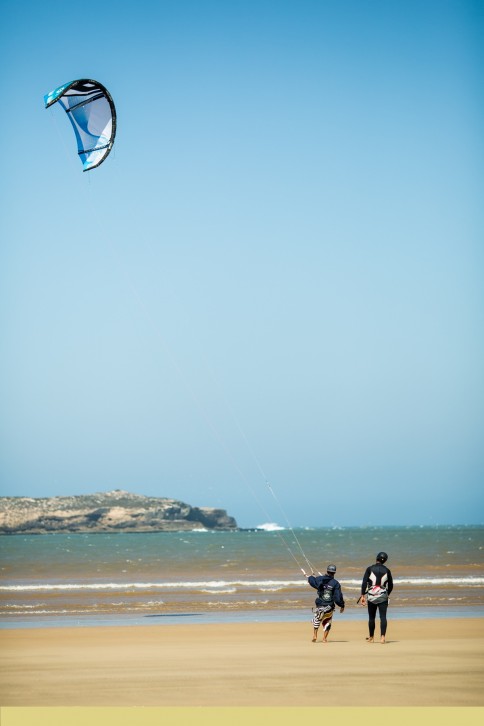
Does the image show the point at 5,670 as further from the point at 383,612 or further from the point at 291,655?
the point at 383,612

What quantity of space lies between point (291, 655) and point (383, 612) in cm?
177

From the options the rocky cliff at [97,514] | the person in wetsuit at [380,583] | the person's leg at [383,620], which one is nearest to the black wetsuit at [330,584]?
the person in wetsuit at [380,583]

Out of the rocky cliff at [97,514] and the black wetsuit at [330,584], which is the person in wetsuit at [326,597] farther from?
the rocky cliff at [97,514]

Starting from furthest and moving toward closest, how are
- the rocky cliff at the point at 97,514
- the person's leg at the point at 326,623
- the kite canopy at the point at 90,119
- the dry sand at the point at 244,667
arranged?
the rocky cliff at the point at 97,514 < the kite canopy at the point at 90,119 < the person's leg at the point at 326,623 < the dry sand at the point at 244,667

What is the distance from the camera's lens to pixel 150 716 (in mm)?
9227

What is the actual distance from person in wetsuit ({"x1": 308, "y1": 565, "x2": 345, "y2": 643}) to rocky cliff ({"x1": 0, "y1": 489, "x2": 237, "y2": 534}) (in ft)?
526

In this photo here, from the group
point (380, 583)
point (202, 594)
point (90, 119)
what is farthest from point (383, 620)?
point (202, 594)

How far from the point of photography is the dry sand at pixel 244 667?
10367 mm

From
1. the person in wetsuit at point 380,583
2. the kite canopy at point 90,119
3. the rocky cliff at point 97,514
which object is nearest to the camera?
the person in wetsuit at point 380,583

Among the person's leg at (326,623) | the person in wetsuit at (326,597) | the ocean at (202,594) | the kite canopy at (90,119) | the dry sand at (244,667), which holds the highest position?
the kite canopy at (90,119)

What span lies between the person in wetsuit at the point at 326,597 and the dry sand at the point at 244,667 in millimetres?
354

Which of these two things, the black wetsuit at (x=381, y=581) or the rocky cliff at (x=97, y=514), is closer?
the black wetsuit at (x=381, y=581)

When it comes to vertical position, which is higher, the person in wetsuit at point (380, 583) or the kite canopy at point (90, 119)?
the kite canopy at point (90, 119)

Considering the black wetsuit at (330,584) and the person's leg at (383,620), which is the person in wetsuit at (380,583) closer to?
the person's leg at (383,620)
